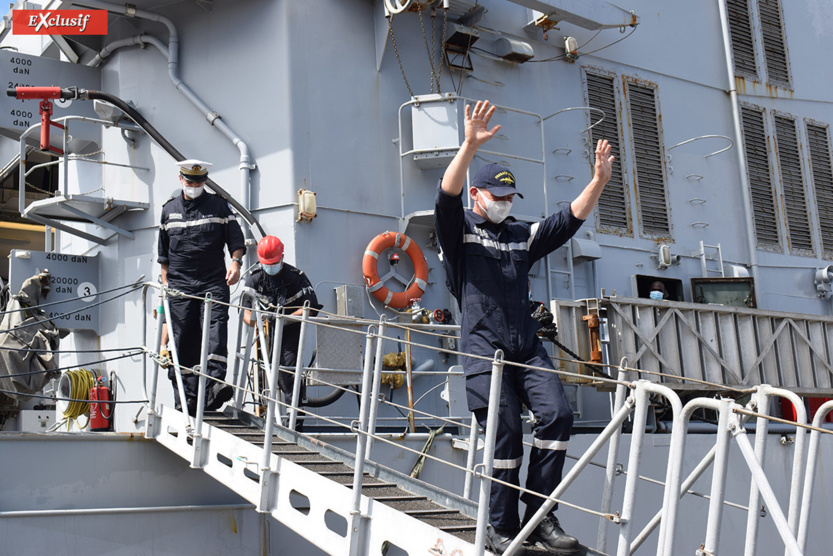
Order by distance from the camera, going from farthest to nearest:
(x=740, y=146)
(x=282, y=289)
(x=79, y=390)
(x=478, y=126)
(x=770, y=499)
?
(x=740, y=146)
(x=79, y=390)
(x=282, y=289)
(x=478, y=126)
(x=770, y=499)

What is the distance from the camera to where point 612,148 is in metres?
A: 10.9

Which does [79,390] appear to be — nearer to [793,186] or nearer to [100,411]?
[100,411]

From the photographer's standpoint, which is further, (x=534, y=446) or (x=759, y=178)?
(x=759, y=178)

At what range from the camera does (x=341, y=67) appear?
9.13 meters

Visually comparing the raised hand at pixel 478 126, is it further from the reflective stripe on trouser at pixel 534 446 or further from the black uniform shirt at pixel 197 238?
the black uniform shirt at pixel 197 238

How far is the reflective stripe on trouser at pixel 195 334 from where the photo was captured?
6492 mm

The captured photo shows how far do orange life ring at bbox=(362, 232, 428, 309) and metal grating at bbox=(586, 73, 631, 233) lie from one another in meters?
2.85

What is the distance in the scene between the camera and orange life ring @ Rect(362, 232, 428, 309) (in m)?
8.62

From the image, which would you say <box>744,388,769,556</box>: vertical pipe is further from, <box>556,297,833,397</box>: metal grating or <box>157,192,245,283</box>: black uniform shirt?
<box>556,297,833,397</box>: metal grating

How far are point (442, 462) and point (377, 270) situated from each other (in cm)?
432

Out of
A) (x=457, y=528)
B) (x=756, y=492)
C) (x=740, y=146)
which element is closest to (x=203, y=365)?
(x=457, y=528)

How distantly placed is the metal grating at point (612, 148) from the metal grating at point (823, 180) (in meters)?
3.56

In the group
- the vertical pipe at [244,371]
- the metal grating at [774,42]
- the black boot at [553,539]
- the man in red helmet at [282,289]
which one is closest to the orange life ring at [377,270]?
the man in red helmet at [282,289]

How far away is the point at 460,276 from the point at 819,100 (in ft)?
35.0
